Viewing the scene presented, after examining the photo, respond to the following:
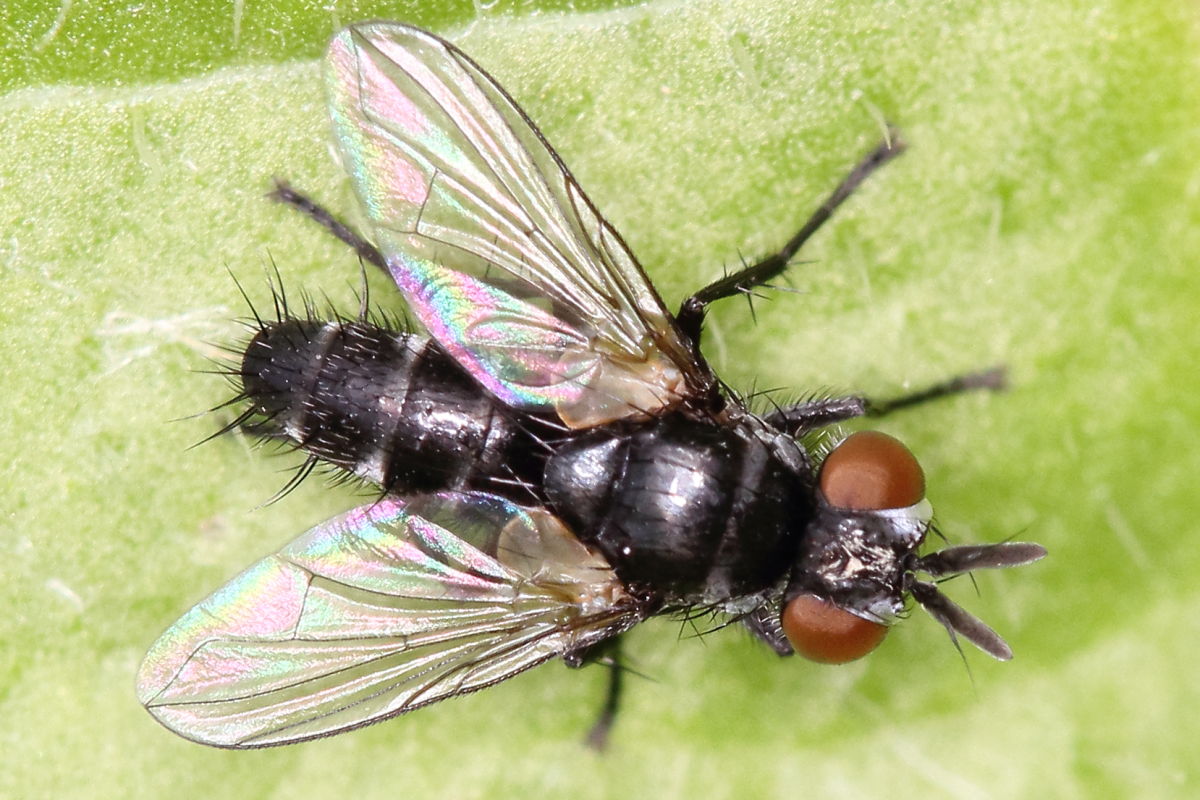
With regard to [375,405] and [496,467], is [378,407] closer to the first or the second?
[375,405]

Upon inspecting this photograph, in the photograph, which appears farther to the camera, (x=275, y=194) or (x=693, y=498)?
(x=275, y=194)

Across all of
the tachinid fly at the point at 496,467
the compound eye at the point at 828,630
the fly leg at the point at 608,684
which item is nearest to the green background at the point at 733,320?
the fly leg at the point at 608,684

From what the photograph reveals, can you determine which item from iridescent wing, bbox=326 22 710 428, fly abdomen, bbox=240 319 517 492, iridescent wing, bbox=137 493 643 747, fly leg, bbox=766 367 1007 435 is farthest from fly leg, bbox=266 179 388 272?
fly leg, bbox=766 367 1007 435

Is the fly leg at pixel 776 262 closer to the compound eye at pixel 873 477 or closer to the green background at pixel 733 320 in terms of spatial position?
the green background at pixel 733 320

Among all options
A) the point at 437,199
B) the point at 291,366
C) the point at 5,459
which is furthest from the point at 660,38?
the point at 5,459

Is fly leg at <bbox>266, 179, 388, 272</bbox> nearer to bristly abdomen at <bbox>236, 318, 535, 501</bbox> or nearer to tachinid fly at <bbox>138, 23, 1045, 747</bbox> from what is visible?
tachinid fly at <bbox>138, 23, 1045, 747</bbox>

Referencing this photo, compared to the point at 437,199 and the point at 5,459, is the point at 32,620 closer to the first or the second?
the point at 5,459
